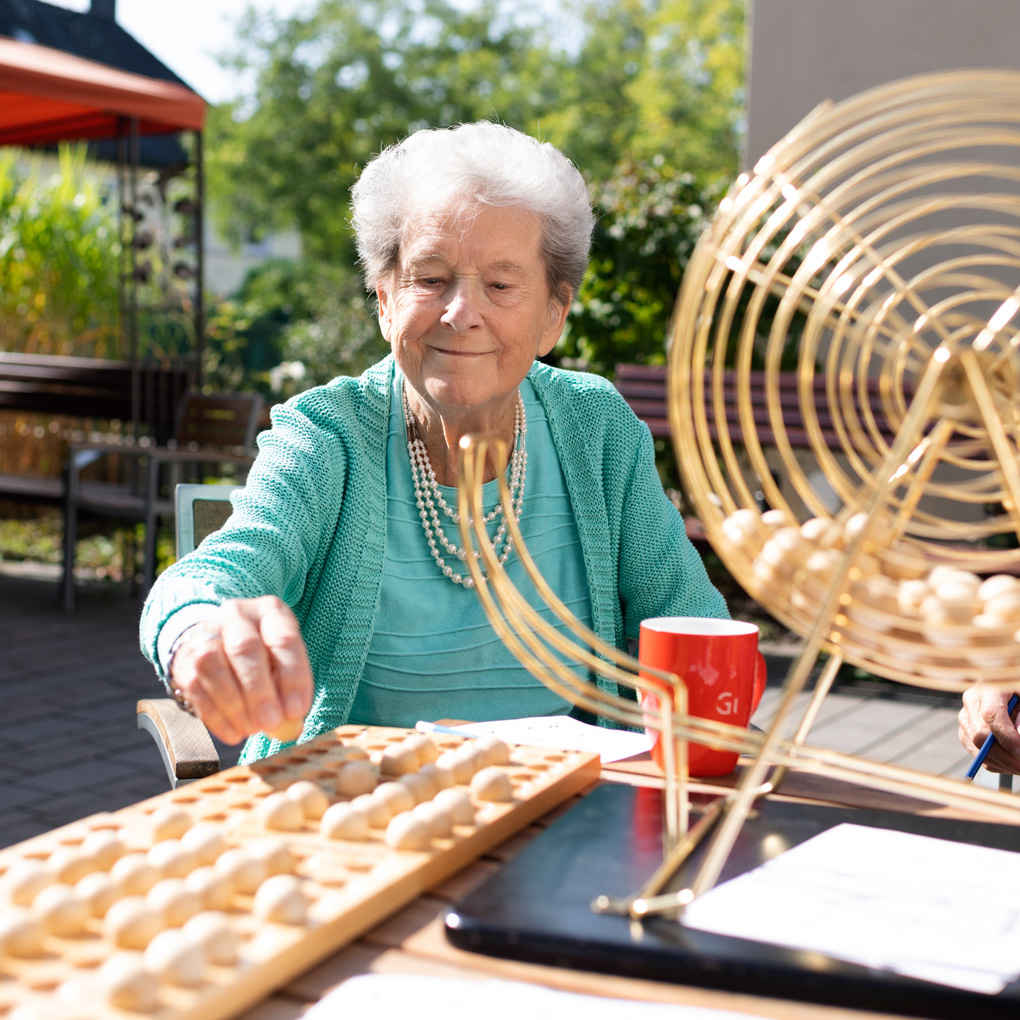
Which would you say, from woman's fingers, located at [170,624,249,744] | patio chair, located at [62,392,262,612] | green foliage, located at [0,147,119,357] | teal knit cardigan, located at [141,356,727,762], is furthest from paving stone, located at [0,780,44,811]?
green foliage, located at [0,147,119,357]

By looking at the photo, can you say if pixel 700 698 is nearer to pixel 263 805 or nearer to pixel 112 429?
pixel 263 805

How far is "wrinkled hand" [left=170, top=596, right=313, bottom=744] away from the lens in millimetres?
1104

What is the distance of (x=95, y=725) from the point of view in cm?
457

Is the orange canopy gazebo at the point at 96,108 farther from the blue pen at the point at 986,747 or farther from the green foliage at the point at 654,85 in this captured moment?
the green foliage at the point at 654,85

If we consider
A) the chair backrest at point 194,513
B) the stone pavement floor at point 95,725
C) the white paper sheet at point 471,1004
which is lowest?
the stone pavement floor at point 95,725

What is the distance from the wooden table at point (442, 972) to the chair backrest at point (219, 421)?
Answer: 5828mm

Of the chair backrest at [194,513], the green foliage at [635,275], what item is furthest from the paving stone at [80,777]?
the green foliage at [635,275]

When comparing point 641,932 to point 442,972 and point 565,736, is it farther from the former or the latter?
point 565,736

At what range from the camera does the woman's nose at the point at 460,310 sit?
1.77 metres

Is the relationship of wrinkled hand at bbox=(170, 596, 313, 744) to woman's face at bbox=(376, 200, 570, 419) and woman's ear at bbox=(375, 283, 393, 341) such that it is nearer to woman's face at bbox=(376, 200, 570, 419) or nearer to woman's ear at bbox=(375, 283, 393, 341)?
woman's face at bbox=(376, 200, 570, 419)

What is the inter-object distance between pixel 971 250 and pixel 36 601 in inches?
209

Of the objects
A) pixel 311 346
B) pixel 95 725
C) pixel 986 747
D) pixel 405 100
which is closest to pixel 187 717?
pixel 986 747

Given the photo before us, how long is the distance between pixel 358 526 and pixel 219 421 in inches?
208

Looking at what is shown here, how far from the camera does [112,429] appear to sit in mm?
8750
